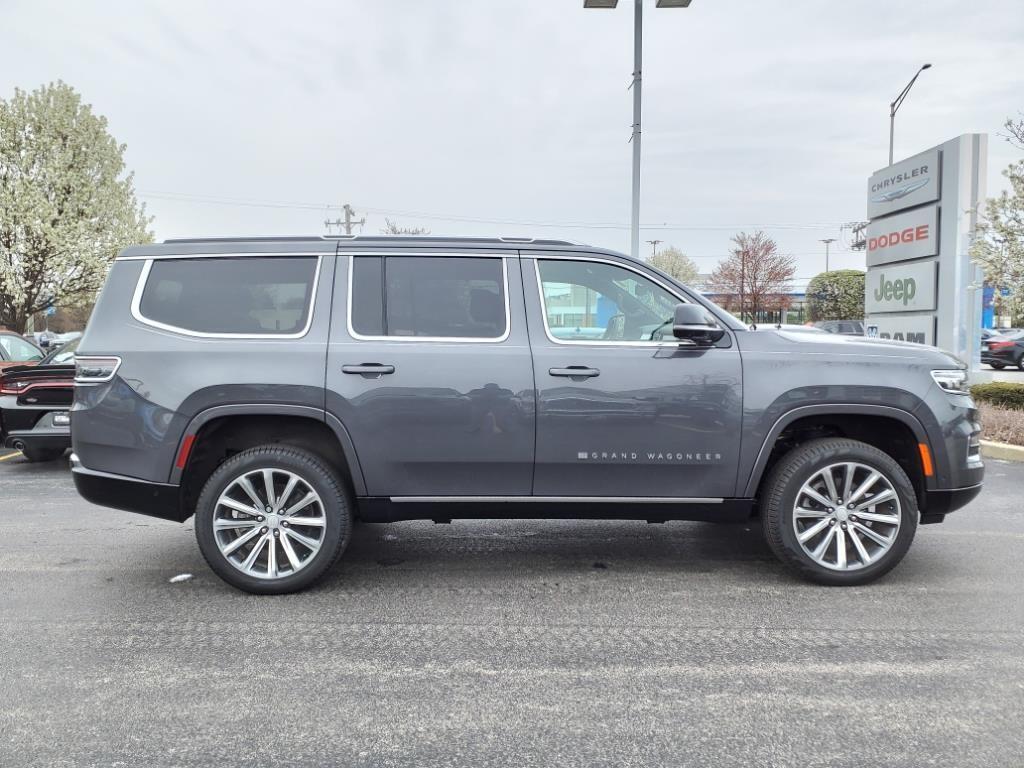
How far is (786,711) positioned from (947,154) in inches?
526

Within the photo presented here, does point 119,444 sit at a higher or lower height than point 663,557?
higher

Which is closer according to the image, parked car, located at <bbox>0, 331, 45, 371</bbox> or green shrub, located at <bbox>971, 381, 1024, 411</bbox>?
parked car, located at <bbox>0, 331, 45, 371</bbox>

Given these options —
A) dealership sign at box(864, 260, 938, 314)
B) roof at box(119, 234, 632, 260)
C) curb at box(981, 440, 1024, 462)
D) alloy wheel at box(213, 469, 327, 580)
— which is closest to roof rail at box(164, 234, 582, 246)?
roof at box(119, 234, 632, 260)

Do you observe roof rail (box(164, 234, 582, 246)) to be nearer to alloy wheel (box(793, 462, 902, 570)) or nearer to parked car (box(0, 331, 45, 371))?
alloy wheel (box(793, 462, 902, 570))

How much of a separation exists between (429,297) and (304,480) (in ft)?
4.06

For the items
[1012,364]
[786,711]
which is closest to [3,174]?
[786,711]

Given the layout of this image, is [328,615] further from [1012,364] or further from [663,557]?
[1012,364]

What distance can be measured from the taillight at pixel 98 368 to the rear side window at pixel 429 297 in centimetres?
133

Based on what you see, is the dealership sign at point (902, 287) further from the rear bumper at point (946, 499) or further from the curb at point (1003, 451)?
the rear bumper at point (946, 499)

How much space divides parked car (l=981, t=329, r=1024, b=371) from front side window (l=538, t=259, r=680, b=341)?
26.8m

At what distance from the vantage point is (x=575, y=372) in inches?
169

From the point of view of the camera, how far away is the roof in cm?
449

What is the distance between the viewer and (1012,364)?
86.7ft

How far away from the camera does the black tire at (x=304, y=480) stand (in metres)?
4.26
